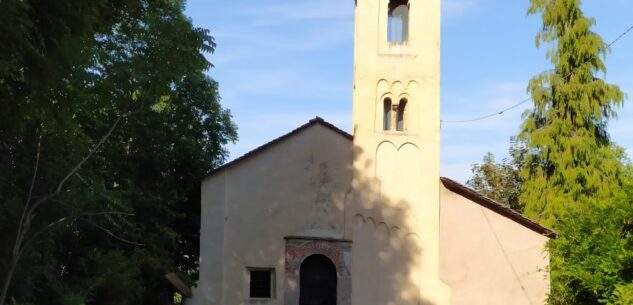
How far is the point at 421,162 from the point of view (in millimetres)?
17062

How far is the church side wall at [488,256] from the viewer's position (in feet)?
55.6

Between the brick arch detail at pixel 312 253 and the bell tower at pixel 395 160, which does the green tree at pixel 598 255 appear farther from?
the brick arch detail at pixel 312 253

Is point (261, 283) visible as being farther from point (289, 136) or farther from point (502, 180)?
point (502, 180)

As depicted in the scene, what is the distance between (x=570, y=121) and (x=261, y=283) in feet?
36.7

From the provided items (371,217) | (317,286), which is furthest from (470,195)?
(317,286)

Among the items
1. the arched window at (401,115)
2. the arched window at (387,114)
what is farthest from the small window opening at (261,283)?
the arched window at (401,115)

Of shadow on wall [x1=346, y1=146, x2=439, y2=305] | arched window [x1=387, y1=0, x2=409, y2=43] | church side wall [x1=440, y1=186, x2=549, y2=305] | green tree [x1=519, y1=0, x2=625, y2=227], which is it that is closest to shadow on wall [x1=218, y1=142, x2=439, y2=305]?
shadow on wall [x1=346, y1=146, x2=439, y2=305]

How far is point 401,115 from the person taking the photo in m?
17.5

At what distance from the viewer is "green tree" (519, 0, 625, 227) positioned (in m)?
22.0

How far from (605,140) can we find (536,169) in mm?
2217

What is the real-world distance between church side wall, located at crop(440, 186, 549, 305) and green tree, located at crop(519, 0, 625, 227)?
485cm

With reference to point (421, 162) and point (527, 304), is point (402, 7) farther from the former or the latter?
point (527, 304)

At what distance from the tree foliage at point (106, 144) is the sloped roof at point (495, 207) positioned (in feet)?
19.9

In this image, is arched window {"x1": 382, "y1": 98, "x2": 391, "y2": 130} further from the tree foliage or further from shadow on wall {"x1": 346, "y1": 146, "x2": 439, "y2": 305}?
the tree foliage
